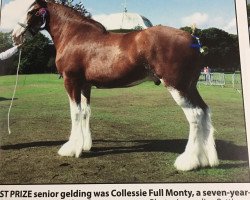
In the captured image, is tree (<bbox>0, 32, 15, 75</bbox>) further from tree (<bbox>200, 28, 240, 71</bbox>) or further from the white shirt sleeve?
tree (<bbox>200, 28, 240, 71</bbox>)

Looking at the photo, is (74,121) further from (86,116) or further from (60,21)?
(60,21)

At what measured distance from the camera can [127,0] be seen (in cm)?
466

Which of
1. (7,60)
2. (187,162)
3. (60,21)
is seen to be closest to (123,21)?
(60,21)

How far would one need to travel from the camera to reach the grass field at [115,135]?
147 inches

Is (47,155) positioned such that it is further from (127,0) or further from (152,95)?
(127,0)

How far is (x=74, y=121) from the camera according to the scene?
394 cm

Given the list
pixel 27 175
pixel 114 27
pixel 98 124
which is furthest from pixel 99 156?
pixel 114 27

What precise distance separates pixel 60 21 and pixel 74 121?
121cm

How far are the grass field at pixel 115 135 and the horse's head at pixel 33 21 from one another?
55 cm

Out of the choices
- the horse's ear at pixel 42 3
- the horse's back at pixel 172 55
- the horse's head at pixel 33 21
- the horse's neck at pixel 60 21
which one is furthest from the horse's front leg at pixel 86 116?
the horse's ear at pixel 42 3

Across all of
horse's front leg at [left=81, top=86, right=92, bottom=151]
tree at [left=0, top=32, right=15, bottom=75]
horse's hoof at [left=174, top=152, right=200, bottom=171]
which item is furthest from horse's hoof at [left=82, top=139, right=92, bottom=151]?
tree at [left=0, top=32, right=15, bottom=75]

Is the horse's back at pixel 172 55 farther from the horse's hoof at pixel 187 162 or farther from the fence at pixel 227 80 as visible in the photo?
the horse's hoof at pixel 187 162

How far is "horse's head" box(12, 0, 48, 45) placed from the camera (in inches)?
165

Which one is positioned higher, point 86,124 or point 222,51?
point 222,51
